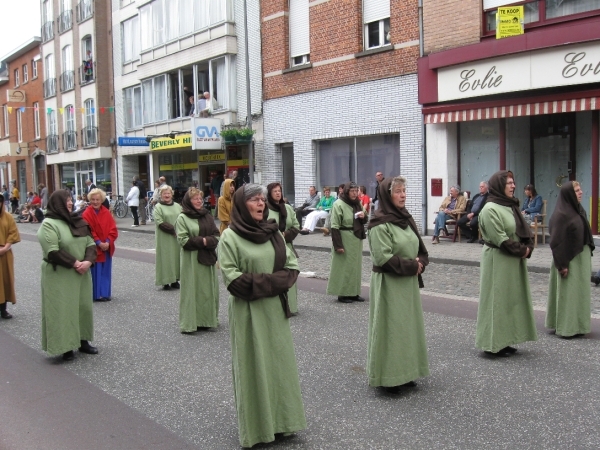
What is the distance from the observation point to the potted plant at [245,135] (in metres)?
21.8

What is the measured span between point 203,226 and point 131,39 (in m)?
23.7

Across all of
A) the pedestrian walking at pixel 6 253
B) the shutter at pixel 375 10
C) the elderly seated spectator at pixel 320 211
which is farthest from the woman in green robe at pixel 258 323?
the shutter at pixel 375 10

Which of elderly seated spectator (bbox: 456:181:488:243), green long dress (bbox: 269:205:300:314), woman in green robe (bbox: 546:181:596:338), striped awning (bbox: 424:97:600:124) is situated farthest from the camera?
elderly seated spectator (bbox: 456:181:488:243)

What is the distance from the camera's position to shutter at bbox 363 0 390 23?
58.0 feet

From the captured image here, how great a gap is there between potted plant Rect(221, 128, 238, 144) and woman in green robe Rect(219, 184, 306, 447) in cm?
1764

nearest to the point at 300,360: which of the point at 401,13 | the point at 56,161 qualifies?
the point at 401,13

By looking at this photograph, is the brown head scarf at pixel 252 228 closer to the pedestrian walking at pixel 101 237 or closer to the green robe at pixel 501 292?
the green robe at pixel 501 292

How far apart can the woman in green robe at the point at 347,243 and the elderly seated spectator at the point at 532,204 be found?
6194 mm

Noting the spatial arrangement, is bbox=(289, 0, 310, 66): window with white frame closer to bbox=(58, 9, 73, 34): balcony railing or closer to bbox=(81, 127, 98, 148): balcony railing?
bbox=(81, 127, 98, 148): balcony railing

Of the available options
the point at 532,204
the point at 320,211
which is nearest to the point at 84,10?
the point at 320,211

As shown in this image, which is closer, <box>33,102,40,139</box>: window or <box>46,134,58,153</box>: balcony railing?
<box>46,134,58,153</box>: balcony railing

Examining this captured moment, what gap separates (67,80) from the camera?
35.2 metres

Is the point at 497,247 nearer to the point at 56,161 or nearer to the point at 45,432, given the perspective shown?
the point at 45,432

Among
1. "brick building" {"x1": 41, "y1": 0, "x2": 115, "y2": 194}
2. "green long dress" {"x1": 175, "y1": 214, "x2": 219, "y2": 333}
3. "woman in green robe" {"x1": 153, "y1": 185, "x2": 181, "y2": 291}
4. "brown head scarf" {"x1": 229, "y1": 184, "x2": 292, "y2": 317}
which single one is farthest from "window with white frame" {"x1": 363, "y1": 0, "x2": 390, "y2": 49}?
"brick building" {"x1": 41, "y1": 0, "x2": 115, "y2": 194}
